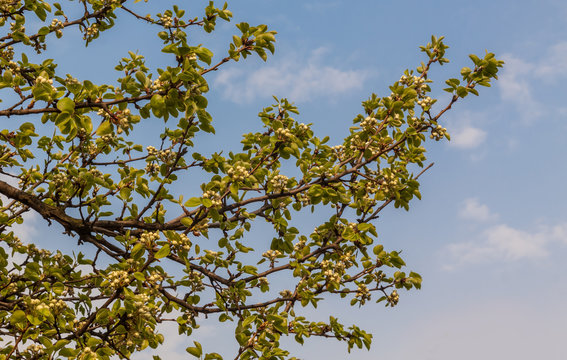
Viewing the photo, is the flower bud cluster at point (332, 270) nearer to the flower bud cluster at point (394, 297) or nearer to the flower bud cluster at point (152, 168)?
the flower bud cluster at point (394, 297)

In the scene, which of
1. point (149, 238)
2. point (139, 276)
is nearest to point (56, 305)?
point (139, 276)

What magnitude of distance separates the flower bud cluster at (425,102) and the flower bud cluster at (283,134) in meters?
1.89

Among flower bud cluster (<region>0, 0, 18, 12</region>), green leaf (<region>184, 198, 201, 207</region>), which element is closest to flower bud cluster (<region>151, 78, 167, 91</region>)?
green leaf (<region>184, 198, 201, 207</region>)

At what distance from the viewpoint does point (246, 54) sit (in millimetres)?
6820

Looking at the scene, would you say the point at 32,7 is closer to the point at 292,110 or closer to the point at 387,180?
the point at 292,110

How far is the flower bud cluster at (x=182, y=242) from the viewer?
20.7ft

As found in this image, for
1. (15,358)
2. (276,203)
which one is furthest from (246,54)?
(15,358)

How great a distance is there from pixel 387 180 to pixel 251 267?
225 centimetres

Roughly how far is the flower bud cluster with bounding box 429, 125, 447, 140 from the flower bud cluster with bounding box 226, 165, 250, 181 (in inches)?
111

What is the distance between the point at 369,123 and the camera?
730cm

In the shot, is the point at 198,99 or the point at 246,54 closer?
the point at 198,99

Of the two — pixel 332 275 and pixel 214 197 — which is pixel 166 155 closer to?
pixel 214 197

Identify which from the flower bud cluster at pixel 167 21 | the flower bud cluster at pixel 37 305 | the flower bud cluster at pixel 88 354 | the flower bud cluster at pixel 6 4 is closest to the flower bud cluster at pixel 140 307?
the flower bud cluster at pixel 88 354

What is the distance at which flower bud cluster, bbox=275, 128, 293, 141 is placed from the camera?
278 inches
